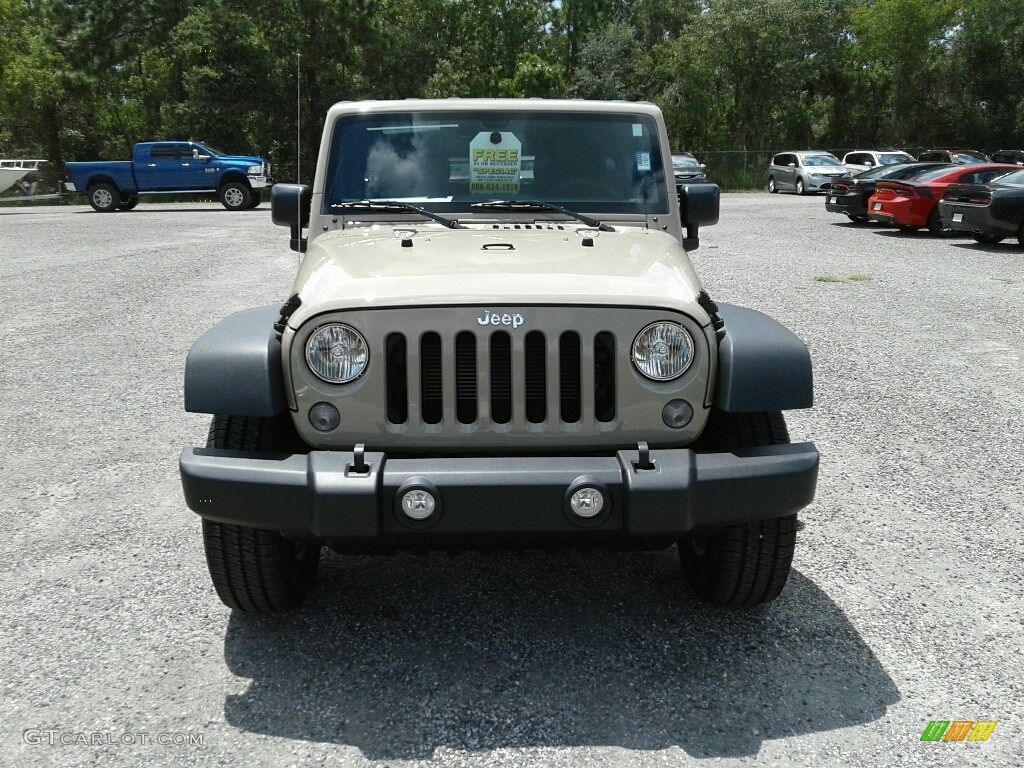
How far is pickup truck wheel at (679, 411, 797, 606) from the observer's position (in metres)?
3.28

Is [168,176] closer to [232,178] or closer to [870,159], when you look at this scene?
[232,178]

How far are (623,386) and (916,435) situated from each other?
3509mm

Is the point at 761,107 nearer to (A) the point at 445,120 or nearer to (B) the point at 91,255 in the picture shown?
(B) the point at 91,255

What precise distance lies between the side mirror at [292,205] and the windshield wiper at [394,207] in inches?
6.5

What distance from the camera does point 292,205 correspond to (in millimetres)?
4477

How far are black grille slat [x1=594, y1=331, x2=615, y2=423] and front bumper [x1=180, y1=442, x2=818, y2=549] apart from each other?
19 centimetres

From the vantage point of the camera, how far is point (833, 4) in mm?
49656

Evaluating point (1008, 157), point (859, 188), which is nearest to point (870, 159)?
point (1008, 157)

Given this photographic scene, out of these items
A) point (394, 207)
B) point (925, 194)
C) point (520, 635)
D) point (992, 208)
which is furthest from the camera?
point (925, 194)

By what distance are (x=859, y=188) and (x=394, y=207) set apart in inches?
730

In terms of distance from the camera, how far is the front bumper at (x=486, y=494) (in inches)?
114

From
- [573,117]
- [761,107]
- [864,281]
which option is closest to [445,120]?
[573,117]

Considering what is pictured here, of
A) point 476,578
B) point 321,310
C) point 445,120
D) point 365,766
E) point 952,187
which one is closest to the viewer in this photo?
point 365,766

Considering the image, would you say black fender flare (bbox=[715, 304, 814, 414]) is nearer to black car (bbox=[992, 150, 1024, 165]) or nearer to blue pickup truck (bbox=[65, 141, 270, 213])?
blue pickup truck (bbox=[65, 141, 270, 213])
